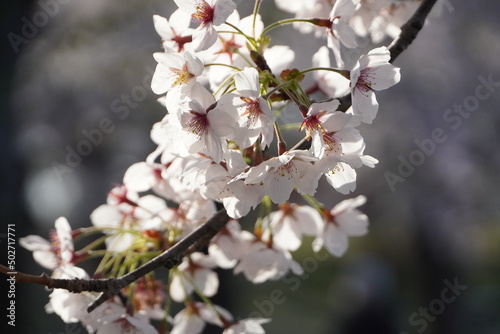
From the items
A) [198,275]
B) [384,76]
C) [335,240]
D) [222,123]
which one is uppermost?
[222,123]

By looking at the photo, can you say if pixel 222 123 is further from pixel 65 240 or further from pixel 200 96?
pixel 65 240

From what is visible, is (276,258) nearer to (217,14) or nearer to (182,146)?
(182,146)

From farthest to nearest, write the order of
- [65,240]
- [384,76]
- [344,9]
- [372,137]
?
1. [372,137]
2. [65,240]
3. [344,9]
4. [384,76]

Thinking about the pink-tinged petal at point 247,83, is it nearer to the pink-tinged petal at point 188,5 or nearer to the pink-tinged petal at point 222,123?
the pink-tinged petal at point 222,123

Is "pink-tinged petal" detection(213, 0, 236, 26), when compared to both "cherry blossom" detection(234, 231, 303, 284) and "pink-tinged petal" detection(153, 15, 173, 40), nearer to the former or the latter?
"pink-tinged petal" detection(153, 15, 173, 40)

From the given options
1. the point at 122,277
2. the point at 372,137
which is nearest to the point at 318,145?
the point at 122,277

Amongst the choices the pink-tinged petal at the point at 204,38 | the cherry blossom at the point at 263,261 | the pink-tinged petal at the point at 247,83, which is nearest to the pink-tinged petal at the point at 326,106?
the pink-tinged petal at the point at 247,83
